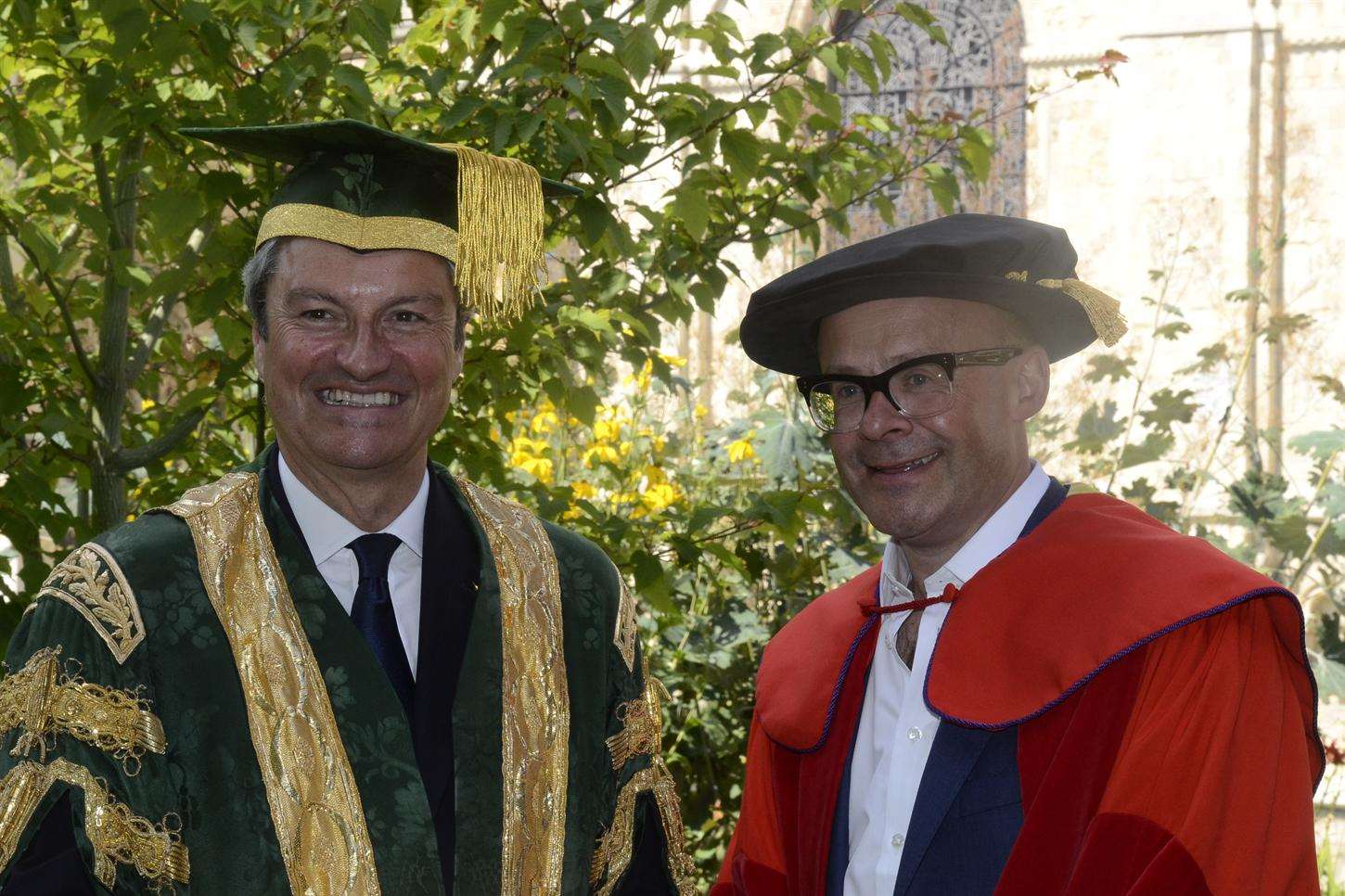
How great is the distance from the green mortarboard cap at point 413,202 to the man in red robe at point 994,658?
435 millimetres

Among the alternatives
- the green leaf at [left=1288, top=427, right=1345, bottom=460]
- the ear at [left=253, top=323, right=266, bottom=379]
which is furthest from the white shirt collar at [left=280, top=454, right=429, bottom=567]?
the green leaf at [left=1288, top=427, right=1345, bottom=460]

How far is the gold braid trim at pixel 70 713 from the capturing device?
1.77m

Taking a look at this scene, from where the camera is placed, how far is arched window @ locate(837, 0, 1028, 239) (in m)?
11.0

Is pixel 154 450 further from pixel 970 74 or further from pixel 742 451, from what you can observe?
pixel 970 74

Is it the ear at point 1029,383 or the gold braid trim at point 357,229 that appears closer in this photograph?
the gold braid trim at point 357,229

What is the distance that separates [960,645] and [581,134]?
4.50ft

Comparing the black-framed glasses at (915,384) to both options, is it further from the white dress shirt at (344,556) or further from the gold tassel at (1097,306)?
the white dress shirt at (344,556)

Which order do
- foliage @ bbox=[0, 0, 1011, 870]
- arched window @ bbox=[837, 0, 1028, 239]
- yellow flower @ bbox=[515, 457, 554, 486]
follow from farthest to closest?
arched window @ bbox=[837, 0, 1028, 239] → yellow flower @ bbox=[515, 457, 554, 486] → foliage @ bbox=[0, 0, 1011, 870]

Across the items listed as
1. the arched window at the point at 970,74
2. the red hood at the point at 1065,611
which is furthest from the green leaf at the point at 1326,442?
the arched window at the point at 970,74

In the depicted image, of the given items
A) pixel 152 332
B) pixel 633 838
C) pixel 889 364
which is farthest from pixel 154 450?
pixel 889 364

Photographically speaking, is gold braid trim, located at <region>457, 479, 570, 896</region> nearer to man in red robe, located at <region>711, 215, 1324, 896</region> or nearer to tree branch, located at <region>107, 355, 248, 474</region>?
man in red robe, located at <region>711, 215, 1324, 896</region>

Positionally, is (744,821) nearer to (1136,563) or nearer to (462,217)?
(1136,563)

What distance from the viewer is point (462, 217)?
81.2 inches

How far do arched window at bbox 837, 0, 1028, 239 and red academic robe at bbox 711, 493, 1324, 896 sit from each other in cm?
893
